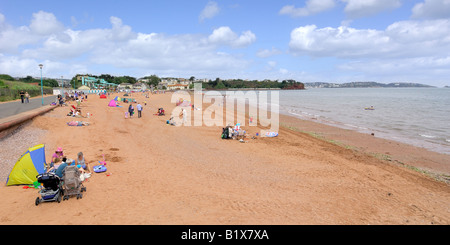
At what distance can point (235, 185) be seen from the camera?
7.87 m

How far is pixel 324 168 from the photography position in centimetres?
1012

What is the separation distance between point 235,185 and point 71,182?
4.49 meters

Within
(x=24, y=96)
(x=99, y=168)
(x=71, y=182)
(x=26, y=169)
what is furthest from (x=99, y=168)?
(x=24, y=96)

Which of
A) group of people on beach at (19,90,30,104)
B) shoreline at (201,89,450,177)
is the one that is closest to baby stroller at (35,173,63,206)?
shoreline at (201,89,450,177)

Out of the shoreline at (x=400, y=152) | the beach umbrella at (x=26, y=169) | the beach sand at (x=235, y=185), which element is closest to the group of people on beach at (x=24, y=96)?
the beach sand at (x=235, y=185)

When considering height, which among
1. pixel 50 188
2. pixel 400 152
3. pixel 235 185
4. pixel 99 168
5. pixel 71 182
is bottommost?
pixel 400 152

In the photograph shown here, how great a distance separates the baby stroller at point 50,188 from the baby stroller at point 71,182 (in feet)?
0.49

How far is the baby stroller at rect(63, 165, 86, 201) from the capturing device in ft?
20.3

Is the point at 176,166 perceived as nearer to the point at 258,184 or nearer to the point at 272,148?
the point at 258,184

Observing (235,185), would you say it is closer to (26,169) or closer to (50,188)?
(50,188)

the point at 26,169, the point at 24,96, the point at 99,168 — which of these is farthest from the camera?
the point at 24,96

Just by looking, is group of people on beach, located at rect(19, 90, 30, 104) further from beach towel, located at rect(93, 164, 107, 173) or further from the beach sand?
beach towel, located at rect(93, 164, 107, 173)
